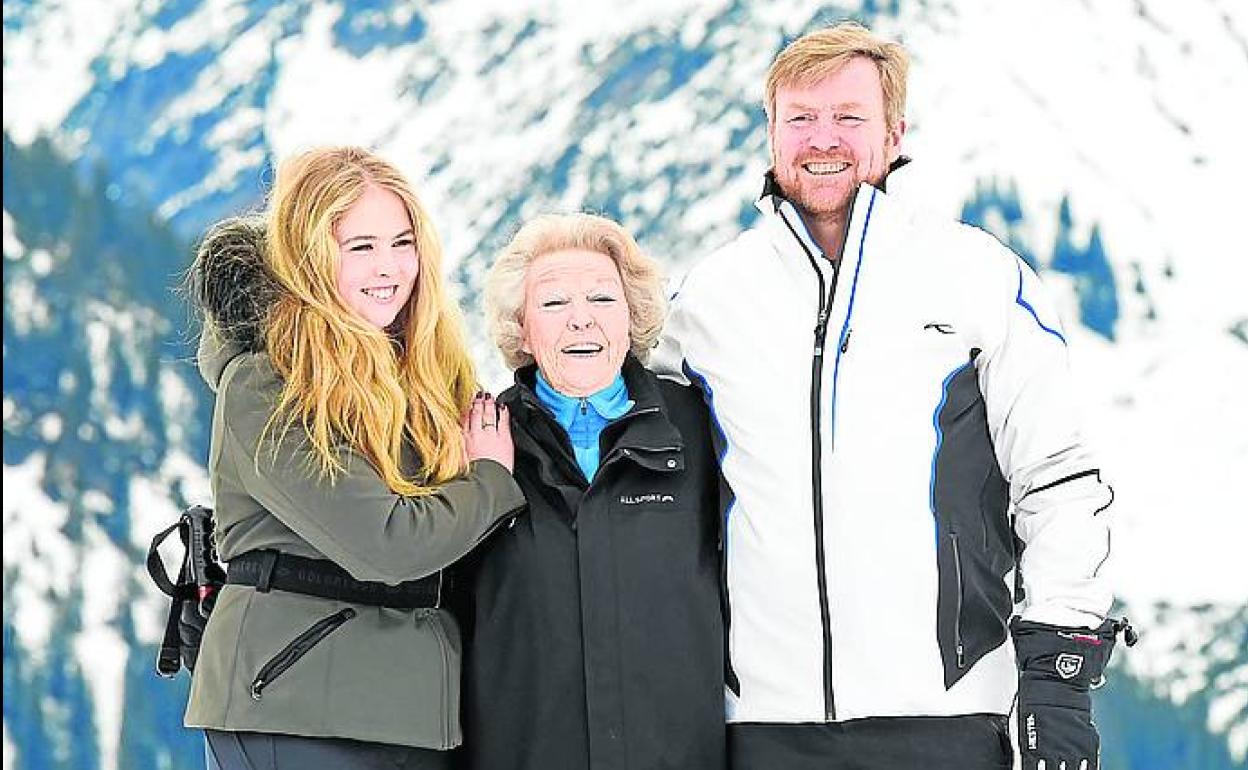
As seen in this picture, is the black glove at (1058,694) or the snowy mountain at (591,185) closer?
the black glove at (1058,694)

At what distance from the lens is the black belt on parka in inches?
85.9

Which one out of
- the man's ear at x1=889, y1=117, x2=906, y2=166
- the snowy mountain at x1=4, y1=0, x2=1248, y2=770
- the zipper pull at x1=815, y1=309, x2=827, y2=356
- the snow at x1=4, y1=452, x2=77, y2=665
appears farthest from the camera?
the snowy mountain at x1=4, y1=0, x2=1248, y2=770

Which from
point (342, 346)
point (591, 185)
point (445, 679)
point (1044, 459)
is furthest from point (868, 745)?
point (591, 185)

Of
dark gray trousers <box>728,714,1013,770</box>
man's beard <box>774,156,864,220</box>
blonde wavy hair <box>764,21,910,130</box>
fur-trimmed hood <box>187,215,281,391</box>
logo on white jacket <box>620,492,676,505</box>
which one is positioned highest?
blonde wavy hair <box>764,21,910,130</box>

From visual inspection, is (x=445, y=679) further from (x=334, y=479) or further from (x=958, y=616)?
(x=958, y=616)

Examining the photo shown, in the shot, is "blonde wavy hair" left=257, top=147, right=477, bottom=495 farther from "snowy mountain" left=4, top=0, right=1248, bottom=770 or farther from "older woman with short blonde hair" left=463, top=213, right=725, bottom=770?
"snowy mountain" left=4, top=0, right=1248, bottom=770

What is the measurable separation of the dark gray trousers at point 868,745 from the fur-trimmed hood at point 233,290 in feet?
2.59

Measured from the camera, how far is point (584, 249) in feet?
7.88

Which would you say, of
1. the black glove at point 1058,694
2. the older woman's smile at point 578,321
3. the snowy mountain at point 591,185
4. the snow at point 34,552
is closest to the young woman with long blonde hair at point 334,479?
the older woman's smile at point 578,321

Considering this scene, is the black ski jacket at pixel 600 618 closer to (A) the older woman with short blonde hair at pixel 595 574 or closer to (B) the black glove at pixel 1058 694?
(A) the older woman with short blonde hair at pixel 595 574

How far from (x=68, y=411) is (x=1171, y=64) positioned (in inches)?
621

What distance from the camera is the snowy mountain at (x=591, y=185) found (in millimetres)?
21281

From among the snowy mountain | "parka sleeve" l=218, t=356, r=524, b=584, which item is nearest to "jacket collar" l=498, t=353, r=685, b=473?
"parka sleeve" l=218, t=356, r=524, b=584

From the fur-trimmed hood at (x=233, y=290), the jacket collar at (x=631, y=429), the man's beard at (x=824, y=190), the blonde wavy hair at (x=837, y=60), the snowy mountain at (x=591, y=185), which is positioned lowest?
the jacket collar at (x=631, y=429)
